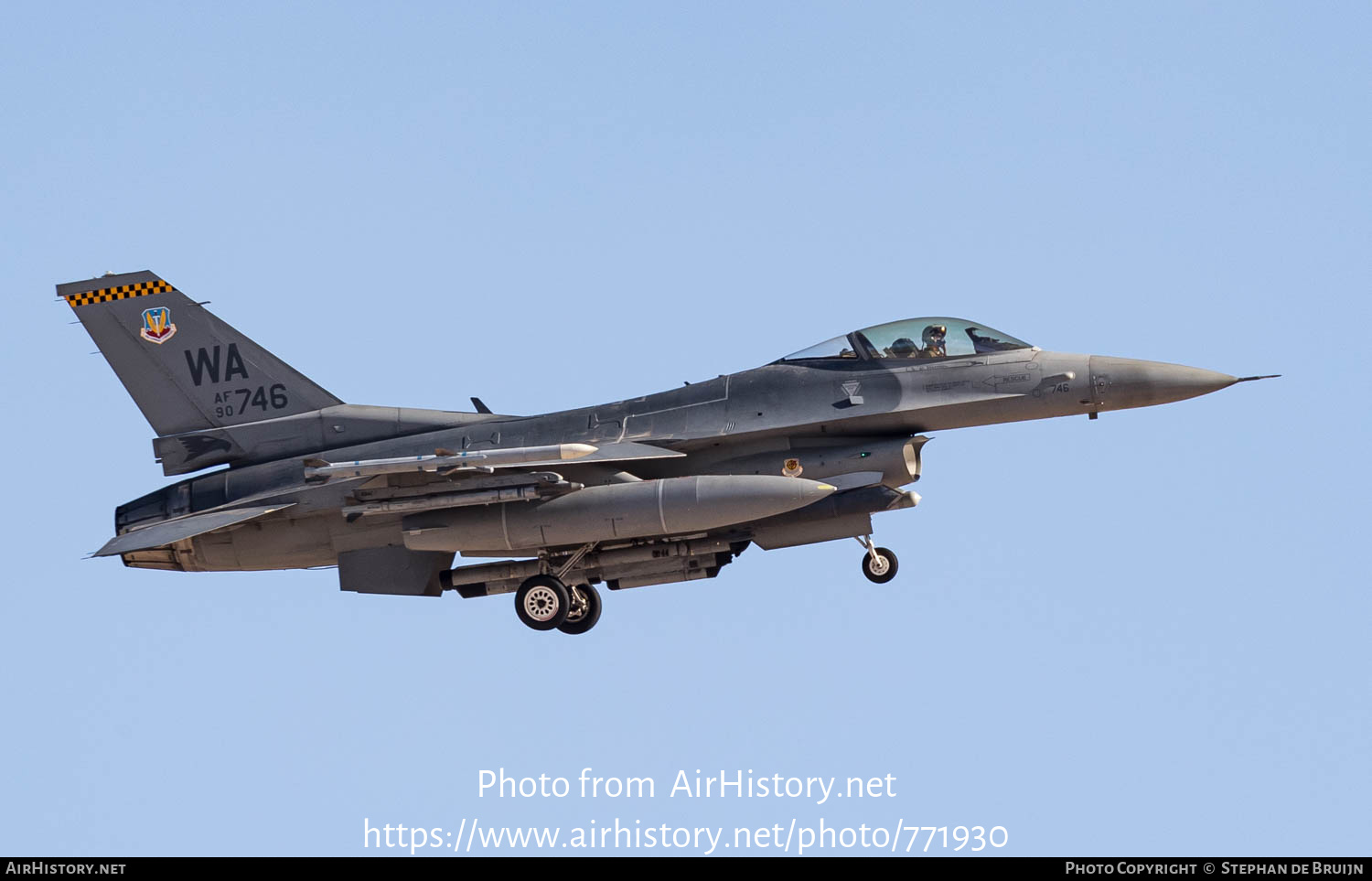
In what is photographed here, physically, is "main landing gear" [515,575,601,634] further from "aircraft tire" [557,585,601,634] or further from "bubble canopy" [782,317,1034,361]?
"bubble canopy" [782,317,1034,361]

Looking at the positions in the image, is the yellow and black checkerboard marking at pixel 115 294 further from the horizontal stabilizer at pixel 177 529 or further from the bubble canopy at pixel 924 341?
the bubble canopy at pixel 924 341

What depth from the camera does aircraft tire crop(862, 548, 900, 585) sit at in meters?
20.2

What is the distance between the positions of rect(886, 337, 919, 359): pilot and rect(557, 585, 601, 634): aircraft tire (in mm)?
4097

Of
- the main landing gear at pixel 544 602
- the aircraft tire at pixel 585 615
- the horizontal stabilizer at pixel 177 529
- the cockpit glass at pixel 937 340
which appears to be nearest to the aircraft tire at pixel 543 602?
the main landing gear at pixel 544 602

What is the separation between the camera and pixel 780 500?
19172 millimetres

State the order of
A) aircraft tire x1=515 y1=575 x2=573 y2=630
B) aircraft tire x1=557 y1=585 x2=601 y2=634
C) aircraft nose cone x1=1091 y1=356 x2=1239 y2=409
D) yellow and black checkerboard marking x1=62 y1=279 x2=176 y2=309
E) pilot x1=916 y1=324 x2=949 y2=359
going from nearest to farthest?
1. aircraft nose cone x1=1091 y1=356 x2=1239 y2=409
2. pilot x1=916 y1=324 x2=949 y2=359
3. aircraft tire x1=515 y1=575 x2=573 y2=630
4. aircraft tire x1=557 y1=585 x2=601 y2=634
5. yellow and black checkerboard marking x1=62 y1=279 x2=176 y2=309

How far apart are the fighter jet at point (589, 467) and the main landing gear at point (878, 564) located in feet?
0.07

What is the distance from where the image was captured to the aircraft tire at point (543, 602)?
20.7 m

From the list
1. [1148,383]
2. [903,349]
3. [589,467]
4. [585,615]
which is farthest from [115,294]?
[1148,383]

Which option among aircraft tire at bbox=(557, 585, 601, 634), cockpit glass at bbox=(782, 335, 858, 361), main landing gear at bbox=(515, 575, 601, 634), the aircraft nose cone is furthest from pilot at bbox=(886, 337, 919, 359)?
main landing gear at bbox=(515, 575, 601, 634)

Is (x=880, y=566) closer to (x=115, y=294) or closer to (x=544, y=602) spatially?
(x=544, y=602)

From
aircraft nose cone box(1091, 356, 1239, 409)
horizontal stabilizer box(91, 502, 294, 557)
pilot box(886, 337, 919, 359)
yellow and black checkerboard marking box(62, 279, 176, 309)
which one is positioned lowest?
horizontal stabilizer box(91, 502, 294, 557)
